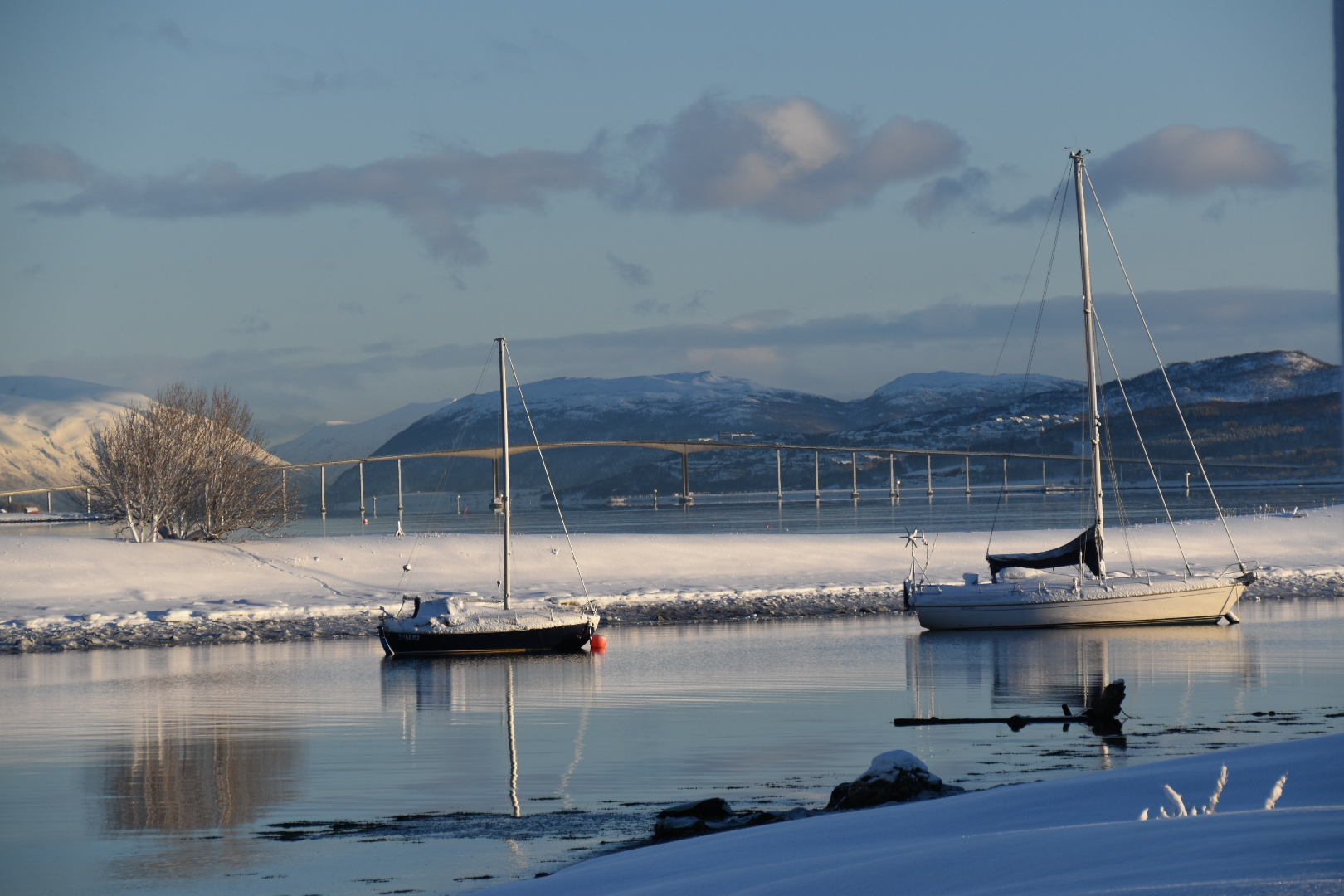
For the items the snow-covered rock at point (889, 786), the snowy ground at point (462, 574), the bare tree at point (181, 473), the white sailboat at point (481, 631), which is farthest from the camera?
the bare tree at point (181, 473)

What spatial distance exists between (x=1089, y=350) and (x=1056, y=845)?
2706 cm

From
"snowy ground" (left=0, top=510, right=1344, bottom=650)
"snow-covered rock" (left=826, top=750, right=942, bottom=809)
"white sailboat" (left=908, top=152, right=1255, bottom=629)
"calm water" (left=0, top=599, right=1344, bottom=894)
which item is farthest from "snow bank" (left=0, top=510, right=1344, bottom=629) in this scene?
"snow-covered rock" (left=826, top=750, right=942, bottom=809)

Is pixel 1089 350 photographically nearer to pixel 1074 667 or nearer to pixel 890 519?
pixel 1074 667

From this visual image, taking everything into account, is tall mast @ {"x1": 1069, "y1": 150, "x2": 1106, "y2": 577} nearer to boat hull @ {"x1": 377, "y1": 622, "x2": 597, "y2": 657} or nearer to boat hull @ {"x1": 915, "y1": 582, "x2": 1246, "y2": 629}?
boat hull @ {"x1": 915, "y1": 582, "x2": 1246, "y2": 629}

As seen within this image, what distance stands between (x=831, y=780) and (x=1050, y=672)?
9981 millimetres

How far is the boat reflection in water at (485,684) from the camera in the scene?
16.1 metres

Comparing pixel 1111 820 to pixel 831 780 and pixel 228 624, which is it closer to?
pixel 831 780

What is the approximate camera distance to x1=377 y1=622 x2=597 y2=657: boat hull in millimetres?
24188

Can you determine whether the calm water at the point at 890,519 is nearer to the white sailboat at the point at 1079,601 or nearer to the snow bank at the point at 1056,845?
the white sailboat at the point at 1079,601

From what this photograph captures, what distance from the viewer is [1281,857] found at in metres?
4.12

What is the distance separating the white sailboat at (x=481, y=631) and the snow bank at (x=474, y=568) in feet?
8.57

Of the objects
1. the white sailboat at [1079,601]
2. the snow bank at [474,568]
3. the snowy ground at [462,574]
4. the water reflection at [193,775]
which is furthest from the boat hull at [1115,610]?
the water reflection at [193,775]

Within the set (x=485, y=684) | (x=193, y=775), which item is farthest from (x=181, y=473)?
(x=193, y=775)

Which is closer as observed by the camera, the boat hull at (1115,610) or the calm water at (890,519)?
the boat hull at (1115,610)
